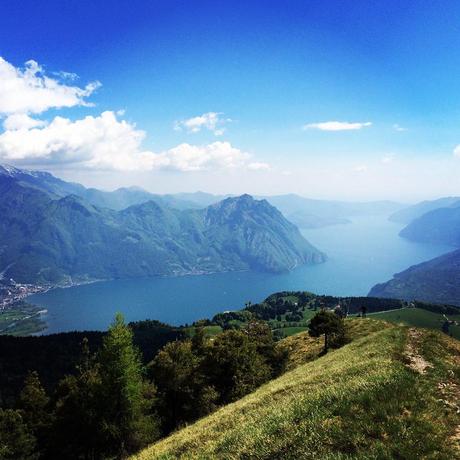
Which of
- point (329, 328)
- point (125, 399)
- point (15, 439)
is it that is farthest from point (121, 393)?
point (329, 328)

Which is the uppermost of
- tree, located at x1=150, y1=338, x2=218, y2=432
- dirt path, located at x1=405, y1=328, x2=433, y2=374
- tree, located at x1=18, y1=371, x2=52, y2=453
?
dirt path, located at x1=405, y1=328, x2=433, y2=374

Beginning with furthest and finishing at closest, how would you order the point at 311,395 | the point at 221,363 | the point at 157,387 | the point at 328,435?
1. the point at 157,387
2. the point at 221,363
3. the point at 311,395
4. the point at 328,435

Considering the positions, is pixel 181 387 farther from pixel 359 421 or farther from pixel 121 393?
pixel 359 421

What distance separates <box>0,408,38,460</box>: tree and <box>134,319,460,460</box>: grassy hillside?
1826 inches

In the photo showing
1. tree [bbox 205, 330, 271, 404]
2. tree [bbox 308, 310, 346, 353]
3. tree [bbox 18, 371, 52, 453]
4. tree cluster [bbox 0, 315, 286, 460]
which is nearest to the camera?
tree cluster [bbox 0, 315, 286, 460]

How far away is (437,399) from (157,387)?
166 ft

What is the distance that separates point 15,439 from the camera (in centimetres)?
5675

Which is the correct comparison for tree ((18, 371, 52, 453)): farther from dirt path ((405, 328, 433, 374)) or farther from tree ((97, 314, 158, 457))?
dirt path ((405, 328, 433, 374))

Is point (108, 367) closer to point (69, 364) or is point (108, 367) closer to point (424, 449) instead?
point (424, 449)

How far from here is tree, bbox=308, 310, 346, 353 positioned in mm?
71125

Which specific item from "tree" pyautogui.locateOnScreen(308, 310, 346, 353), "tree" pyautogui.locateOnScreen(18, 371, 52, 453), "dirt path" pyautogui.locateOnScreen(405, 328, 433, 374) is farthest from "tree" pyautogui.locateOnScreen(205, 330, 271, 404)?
"tree" pyautogui.locateOnScreen(18, 371, 52, 453)

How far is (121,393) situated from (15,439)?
25843 millimetres

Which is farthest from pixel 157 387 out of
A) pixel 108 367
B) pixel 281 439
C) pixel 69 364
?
pixel 69 364

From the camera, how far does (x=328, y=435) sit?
16.0 metres
